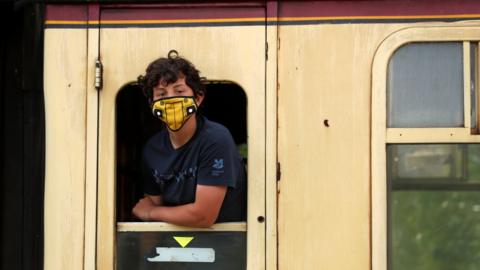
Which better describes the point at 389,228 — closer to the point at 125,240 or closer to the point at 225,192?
the point at 225,192

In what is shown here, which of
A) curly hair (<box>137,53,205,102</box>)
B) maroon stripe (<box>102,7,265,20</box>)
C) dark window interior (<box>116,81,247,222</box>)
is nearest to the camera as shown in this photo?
curly hair (<box>137,53,205,102</box>)

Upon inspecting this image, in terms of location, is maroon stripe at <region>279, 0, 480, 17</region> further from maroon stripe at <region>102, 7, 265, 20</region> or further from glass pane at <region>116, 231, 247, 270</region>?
glass pane at <region>116, 231, 247, 270</region>

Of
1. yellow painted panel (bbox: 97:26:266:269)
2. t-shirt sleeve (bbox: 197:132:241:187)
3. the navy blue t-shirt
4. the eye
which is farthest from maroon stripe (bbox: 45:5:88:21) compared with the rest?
t-shirt sleeve (bbox: 197:132:241:187)

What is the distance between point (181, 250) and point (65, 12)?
3.41 ft

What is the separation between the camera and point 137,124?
326 centimetres

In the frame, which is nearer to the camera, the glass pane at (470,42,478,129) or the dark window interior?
the glass pane at (470,42,478,129)

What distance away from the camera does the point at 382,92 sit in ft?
9.25

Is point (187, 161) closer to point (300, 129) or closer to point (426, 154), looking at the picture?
point (300, 129)

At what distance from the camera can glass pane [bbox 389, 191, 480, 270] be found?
2803 mm

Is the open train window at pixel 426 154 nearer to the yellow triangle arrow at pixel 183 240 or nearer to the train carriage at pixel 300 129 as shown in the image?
the train carriage at pixel 300 129

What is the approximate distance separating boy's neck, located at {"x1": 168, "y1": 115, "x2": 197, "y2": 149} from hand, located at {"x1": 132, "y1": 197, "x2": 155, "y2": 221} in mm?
255

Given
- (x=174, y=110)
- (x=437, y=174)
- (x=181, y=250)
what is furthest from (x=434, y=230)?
(x=174, y=110)

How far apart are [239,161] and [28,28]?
0.98 m

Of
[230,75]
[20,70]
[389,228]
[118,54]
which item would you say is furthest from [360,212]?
[20,70]
